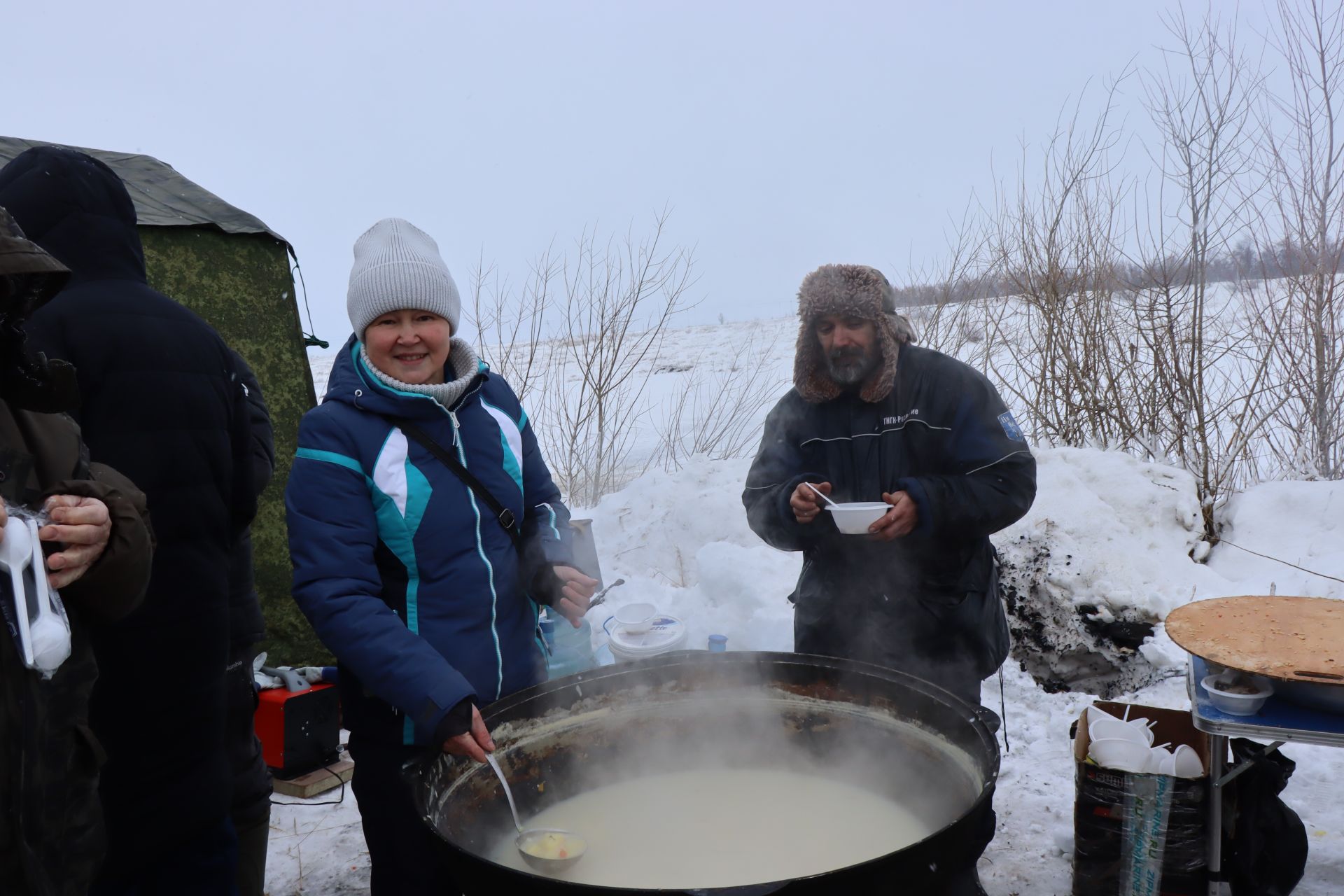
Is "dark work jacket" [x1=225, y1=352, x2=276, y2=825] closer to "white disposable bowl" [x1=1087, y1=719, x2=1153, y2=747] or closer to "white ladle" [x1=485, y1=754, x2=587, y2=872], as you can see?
"white ladle" [x1=485, y1=754, x2=587, y2=872]

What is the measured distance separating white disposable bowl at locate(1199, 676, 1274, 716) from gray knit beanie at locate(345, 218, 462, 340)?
232 cm

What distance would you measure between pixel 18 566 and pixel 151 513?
797 millimetres

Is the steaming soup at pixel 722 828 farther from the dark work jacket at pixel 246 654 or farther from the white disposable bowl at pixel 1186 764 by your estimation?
the white disposable bowl at pixel 1186 764

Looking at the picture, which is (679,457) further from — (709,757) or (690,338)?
(690,338)

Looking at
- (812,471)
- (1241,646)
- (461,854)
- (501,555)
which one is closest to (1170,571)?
(1241,646)

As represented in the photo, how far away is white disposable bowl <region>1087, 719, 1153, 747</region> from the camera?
2654 millimetres

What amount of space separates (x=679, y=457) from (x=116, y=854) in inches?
299

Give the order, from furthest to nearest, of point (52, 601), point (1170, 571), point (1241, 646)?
1. point (1170, 571)
2. point (1241, 646)
3. point (52, 601)

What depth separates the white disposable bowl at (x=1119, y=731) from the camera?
2.65 metres

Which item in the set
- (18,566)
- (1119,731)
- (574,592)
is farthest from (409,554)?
(1119,731)

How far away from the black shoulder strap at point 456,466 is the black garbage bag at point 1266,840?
2.36m

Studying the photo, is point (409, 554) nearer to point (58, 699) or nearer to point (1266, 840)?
point (58, 699)

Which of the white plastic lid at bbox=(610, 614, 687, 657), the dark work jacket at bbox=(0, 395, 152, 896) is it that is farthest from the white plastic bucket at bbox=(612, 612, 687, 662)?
the dark work jacket at bbox=(0, 395, 152, 896)

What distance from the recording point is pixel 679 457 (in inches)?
362
